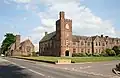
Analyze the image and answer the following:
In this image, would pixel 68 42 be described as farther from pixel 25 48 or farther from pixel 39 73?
pixel 39 73

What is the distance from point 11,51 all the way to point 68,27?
5030 centimetres

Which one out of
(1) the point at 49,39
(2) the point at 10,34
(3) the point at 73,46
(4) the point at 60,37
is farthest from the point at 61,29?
(2) the point at 10,34

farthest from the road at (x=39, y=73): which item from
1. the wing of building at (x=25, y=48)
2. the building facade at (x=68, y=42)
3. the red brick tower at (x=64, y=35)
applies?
the wing of building at (x=25, y=48)

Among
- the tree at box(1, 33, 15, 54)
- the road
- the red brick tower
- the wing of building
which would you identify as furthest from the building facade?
the road

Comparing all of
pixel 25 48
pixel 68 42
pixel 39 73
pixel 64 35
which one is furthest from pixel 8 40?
pixel 39 73

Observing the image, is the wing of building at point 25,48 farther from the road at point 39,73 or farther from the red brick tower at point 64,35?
the road at point 39,73

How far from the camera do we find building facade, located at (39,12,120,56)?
291ft

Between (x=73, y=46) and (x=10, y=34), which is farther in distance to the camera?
(x=10, y=34)

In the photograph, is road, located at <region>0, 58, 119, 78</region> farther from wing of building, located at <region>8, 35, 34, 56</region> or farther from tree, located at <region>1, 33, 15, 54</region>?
tree, located at <region>1, 33, 15, 54</region>

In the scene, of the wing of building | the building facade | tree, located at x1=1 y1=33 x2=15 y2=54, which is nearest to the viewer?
the building facade

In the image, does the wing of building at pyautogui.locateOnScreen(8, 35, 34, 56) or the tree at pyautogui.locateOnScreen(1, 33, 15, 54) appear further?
the tree at pyautogui.locateOnScreen(1, 33, 15, 54)

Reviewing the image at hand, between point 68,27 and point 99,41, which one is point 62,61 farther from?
point 99,41

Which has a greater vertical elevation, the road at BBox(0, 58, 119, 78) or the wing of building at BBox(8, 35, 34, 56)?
the wing of building at BBox(8, 35, 34, 56)

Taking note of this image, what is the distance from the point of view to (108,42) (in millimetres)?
107438
